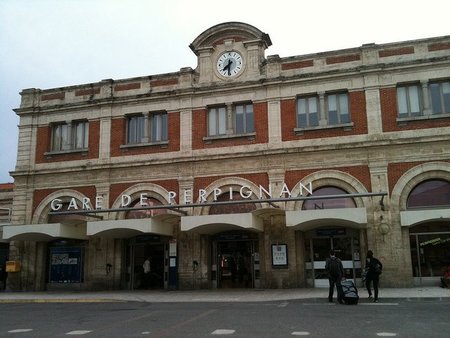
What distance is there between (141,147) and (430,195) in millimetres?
13028

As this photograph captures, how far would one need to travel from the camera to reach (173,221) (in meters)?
22.6

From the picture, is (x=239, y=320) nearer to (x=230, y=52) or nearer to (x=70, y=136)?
(x=230, y=52)

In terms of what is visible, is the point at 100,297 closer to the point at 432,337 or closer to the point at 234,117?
the point at 234,117

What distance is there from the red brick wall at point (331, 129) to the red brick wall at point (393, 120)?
2.58 ft

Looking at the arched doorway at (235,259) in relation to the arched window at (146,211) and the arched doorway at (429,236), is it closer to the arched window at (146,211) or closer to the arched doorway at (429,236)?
the arched window at (146,211)

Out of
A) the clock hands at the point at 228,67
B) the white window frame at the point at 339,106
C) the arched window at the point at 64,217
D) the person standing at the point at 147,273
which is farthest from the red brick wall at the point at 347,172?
the arched window at the point at 64,217

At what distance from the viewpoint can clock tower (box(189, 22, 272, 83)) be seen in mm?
23562

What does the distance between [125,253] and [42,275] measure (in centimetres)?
440

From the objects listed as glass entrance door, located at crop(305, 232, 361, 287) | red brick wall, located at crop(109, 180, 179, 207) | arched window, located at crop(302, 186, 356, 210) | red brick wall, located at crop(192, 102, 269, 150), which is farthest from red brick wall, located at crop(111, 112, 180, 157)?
glass entrance door, located at crop(305, 232, 361, 287)

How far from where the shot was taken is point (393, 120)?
21.1 m

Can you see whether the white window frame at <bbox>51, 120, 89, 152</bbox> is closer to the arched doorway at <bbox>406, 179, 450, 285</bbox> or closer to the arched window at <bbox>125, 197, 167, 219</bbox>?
the arched window at <bbox>125, 197, 167, 219</bbox>

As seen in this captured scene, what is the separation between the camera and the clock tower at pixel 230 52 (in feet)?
77.3

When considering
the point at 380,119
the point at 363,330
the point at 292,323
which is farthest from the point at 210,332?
the point at 380,119

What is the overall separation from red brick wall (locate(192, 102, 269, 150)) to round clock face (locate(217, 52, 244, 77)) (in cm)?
199
